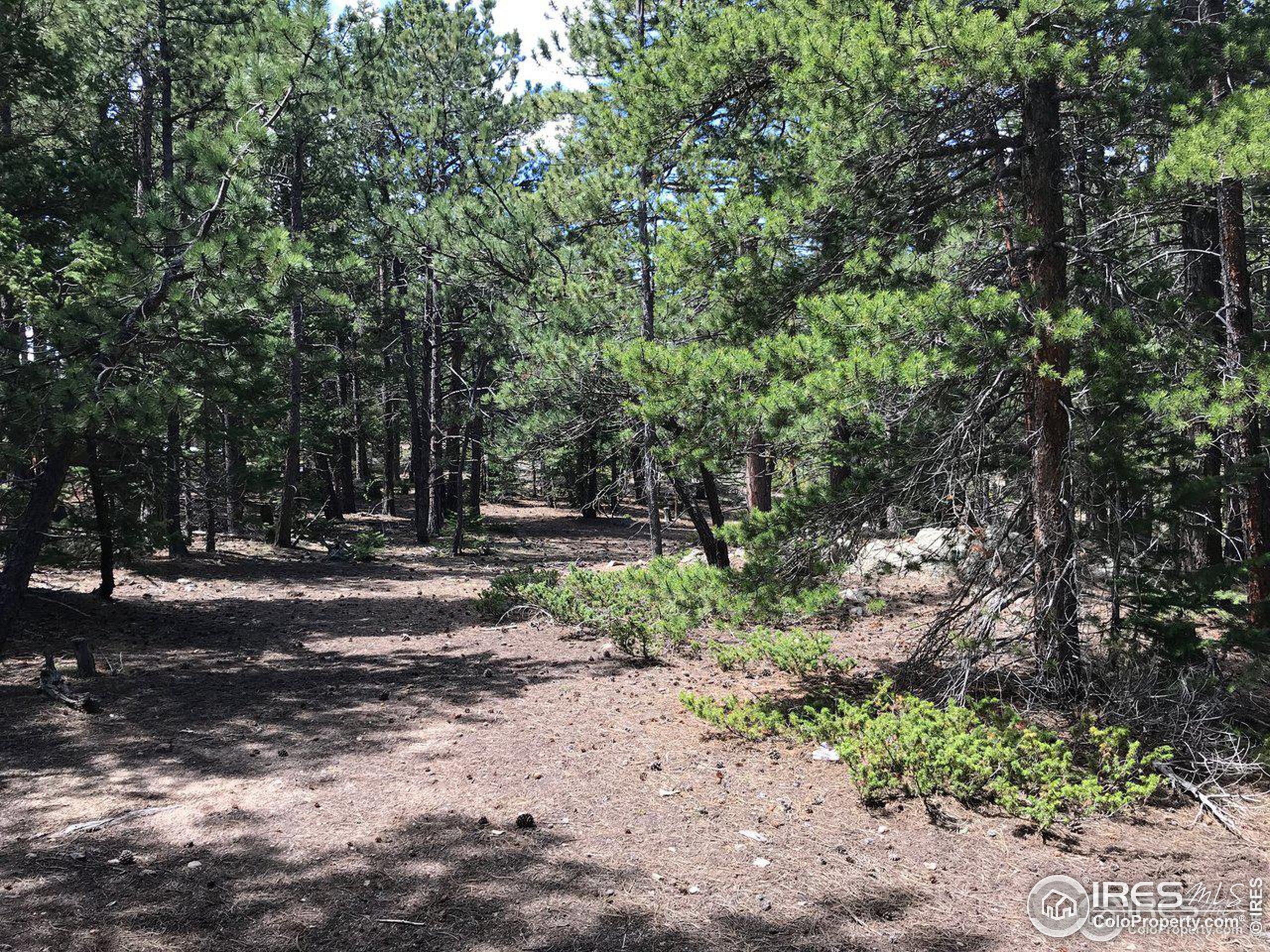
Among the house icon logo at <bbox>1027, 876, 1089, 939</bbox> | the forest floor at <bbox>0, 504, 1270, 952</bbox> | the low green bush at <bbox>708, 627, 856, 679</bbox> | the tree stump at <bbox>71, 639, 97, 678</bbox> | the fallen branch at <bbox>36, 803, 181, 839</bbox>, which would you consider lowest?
the house icon logo at <bbox>1027, 876, 1089, 939</bbox>

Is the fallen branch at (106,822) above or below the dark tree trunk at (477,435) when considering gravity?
below

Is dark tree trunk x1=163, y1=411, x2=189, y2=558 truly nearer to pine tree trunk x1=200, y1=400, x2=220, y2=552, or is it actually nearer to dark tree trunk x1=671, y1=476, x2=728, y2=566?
pine tree trunk x1=200, y1=400, x2=220, y2=552

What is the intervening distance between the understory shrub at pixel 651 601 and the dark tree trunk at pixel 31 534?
520 centimetres

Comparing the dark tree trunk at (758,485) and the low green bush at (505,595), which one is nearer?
the low green bush at (505,595)

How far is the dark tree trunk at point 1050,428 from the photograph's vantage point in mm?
5383

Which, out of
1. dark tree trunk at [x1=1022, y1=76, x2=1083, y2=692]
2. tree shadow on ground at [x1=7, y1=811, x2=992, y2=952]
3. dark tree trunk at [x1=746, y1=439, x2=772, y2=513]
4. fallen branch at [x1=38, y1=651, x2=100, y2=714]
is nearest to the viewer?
tree shadow on ground at [x1=7, y1=811, x2=992, y2=952]

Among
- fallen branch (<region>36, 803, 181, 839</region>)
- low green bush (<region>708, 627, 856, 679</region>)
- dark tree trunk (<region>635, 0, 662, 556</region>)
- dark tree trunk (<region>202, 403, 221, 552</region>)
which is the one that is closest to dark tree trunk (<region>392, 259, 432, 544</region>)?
dark tree trunk (<region>202, 403, 221, 552</region>)

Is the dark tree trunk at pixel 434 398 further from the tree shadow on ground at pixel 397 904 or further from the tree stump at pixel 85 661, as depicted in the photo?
the tree shadow on ground at pixel 397 904

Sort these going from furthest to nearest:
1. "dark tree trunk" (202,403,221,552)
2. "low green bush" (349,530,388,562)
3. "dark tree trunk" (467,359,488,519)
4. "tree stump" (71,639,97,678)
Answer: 1. "dark tree trunk" (467,359,488,519)
2. "low green bush" (349,530,388,562)
3. "dark tree trunk" (202,403,221,552)
4. "tree stump" (71,639,97,678)

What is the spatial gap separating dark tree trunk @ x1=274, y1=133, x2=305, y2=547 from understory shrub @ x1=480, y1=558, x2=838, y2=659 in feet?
25.7

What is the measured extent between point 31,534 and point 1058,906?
8.90 m

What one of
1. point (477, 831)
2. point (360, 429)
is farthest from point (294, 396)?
point (477, 831)

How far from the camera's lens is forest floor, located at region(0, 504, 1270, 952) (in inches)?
132

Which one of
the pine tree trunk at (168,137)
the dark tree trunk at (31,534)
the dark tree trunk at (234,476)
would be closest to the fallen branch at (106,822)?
the dark tree trunk at (31,534)
